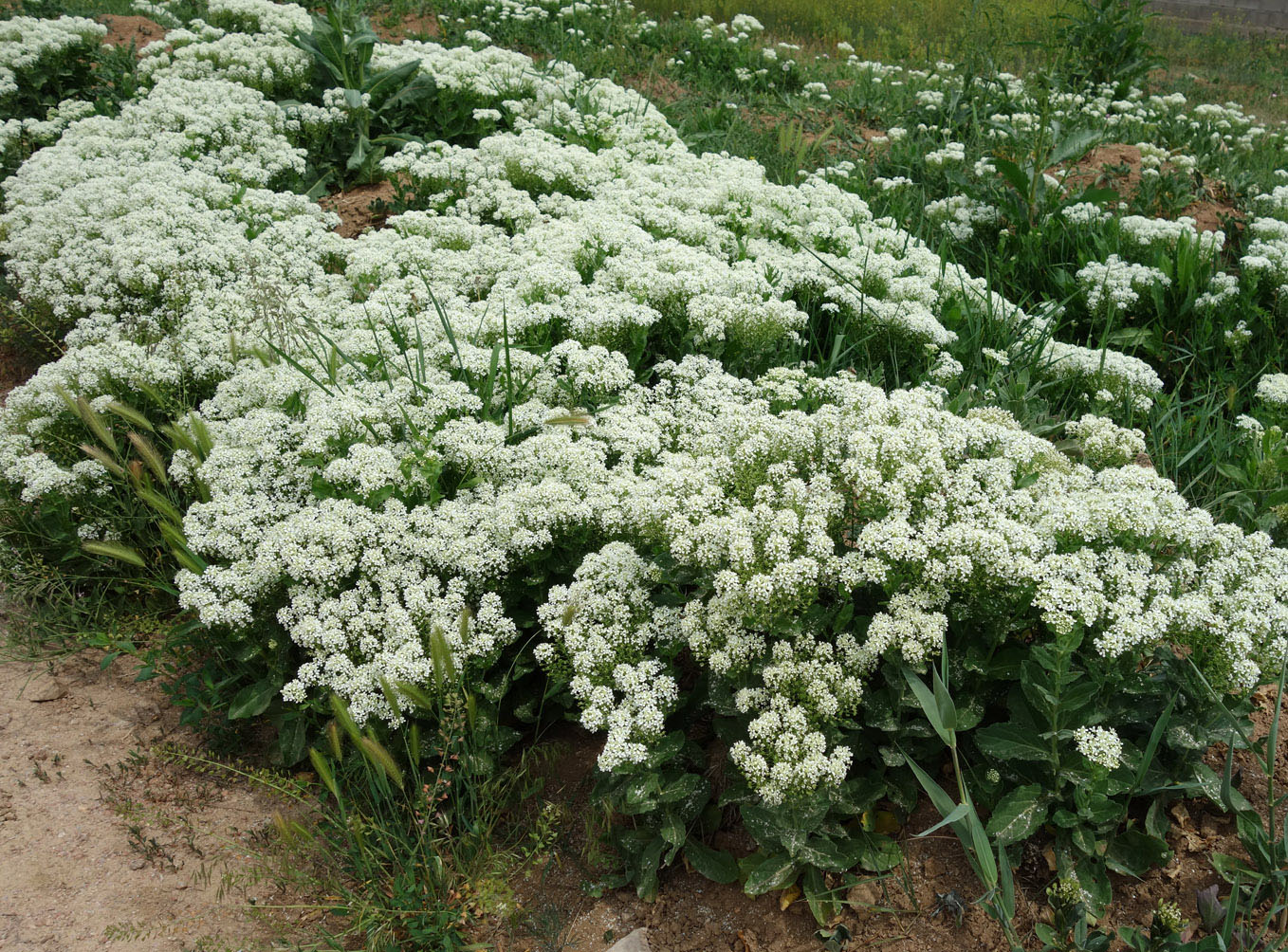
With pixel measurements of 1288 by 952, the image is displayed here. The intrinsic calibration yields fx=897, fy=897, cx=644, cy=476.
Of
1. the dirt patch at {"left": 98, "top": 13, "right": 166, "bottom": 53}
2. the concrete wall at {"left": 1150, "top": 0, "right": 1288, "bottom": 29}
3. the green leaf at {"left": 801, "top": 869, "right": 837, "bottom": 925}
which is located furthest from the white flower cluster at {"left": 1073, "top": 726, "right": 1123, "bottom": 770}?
the concrete wall at {"left": 1150, "top": 0, "right": 1288, "bottom": 29}

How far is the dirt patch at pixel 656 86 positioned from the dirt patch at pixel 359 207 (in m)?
3.79

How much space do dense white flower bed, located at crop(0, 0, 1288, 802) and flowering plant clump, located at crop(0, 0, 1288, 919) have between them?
0.9 inches

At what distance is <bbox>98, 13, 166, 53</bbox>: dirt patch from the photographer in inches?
435

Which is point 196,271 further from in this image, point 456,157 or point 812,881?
point 812,881

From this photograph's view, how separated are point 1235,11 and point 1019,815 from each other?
2181 cm

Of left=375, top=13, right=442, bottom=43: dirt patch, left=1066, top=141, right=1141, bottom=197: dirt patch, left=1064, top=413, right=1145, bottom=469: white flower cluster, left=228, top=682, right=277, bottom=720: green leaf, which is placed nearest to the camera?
left=228, top=682, right=277, bottom=720: green leaf

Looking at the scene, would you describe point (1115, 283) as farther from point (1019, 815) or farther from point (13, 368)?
point (13, 368)

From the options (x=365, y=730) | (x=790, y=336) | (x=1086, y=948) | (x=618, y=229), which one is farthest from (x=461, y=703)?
(x=618, y=229)

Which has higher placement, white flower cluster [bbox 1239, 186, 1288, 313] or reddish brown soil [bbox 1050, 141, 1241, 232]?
white flower cluster [bbox 1239, 186, 1288, 313]

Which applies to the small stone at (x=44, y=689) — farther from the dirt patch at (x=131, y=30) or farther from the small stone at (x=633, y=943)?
the dirt patch at (x=131, y=30)

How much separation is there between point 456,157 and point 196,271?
2.31 meters

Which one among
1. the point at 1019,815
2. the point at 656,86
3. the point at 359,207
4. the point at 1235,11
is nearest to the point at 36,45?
the point at 359,207

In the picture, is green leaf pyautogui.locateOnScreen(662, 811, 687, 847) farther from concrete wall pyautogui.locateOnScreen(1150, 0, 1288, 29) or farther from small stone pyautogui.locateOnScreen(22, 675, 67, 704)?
concrete wall pyautogui.locateOnScreen(1150, 0, 1288, 29)

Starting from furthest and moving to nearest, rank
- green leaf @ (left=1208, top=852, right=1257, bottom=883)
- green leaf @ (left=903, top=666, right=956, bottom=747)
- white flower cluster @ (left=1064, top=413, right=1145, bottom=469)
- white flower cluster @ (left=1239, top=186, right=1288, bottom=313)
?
white flower cluster @ (left=1239, top=186, right=1288, bottom=313)
white flower cluster @ (left=1064, top=413, right=1145, bottom=469)
green leaf @ (left=1208, top=852, right=1257, bottom=883)
green leaf @ (left=903, top=666, right=956, bottom=747)
